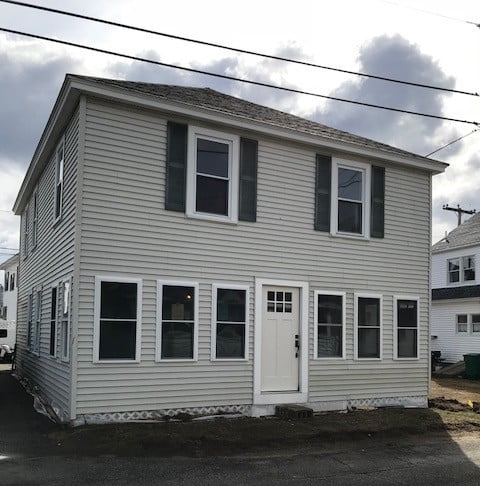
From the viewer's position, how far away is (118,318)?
10.5 metres

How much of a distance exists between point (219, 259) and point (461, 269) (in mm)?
20739

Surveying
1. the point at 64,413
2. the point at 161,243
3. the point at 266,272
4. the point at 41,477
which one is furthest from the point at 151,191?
the point at 41,477

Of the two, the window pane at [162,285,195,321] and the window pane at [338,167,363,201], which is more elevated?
the window pane at [338,167,363,201]

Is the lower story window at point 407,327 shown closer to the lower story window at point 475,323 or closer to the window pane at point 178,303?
the window pane at point 178,303

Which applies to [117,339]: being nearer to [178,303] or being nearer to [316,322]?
[178,303]

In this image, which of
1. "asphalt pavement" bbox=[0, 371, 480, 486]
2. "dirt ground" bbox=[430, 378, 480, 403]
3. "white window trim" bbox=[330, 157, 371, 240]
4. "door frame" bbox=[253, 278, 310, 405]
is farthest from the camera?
"dirt ground" bbox=[430, 378, 480, 403]

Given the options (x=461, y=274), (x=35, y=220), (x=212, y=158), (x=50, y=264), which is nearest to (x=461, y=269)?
(x=461, y=274)

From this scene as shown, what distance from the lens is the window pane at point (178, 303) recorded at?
11.0m

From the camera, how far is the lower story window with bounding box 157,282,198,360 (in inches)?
429

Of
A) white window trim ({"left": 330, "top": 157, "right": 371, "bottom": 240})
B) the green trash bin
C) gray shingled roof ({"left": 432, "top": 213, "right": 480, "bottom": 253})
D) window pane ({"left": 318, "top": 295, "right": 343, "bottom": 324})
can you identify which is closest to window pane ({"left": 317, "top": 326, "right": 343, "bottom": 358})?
window pane ({"left": 318, "top": 295, "right": 343, "bottom": 324})

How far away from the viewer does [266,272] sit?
12.2 meters

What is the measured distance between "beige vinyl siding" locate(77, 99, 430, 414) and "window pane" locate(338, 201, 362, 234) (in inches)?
15.5

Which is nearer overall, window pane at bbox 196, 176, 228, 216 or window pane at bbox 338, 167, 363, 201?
window pane at bbox 196, 176, 228, 216

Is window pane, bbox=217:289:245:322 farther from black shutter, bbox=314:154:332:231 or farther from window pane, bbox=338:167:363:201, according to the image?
window pane, bbox=338:167:363:201
